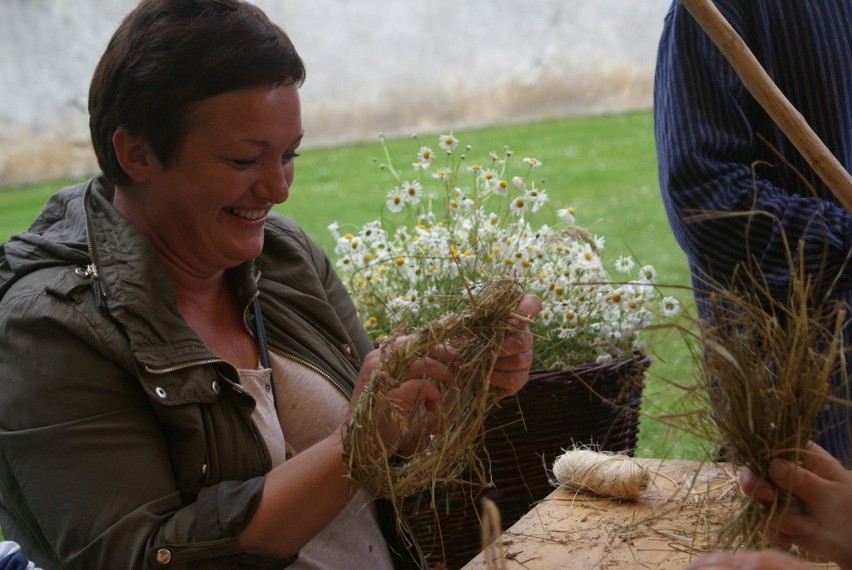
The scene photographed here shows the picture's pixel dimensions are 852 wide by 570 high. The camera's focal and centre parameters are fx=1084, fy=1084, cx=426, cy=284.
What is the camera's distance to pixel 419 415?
5.36 feet

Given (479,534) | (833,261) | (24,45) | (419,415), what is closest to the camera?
(419,415)

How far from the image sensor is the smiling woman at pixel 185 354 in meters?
1.51

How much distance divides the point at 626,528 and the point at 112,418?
794 millimetres

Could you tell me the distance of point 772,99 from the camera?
1465mm

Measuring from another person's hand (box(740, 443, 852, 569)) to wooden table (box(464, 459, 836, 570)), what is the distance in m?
0.15

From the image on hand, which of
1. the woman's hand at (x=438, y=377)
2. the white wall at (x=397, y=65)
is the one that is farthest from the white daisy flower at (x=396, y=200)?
the white wall at (x=397, y=65)

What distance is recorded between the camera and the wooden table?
157 centimetres

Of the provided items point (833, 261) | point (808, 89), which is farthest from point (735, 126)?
point (833, 261)

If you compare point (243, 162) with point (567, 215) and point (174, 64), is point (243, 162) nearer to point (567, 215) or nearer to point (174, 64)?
point (174, 64)

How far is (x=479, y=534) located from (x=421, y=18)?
9492 millimetres

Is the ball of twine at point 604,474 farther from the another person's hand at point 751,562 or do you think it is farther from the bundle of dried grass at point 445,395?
the another person's hand at point 751,562

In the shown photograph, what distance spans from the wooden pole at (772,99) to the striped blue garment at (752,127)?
1.60 ft

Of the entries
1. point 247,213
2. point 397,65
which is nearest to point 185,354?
point 247,213

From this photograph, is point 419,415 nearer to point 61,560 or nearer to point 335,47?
point 61,560
